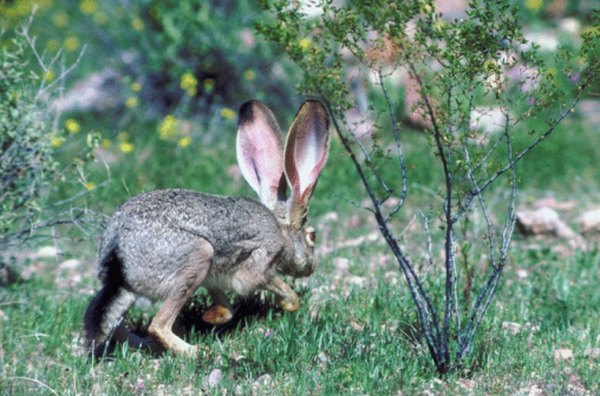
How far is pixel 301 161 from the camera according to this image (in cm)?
596

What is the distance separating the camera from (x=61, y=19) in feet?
51.0

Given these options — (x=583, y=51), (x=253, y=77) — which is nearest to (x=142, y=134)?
A: (x=253, y=77)

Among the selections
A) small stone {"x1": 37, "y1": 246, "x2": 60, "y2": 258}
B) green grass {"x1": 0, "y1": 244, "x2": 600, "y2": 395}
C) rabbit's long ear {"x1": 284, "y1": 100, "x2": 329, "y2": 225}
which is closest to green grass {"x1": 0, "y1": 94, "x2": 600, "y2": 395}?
green grass {"x1": 0, "y1": 244, "x2": 600, "y2": 395}

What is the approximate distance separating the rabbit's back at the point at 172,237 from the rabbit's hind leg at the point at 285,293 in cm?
18

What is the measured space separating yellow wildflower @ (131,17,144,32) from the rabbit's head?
5298 millimetres

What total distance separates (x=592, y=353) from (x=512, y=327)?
21.5 inches

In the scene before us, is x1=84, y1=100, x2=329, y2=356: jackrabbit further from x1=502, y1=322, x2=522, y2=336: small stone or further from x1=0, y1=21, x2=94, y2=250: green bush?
x1=502, y1=322, x2=522, y2=336: small stone

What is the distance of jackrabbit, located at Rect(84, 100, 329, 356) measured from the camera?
17.5 ft

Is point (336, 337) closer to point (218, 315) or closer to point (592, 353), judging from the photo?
point (218, 315)

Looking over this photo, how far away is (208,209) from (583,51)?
2246 millimetres

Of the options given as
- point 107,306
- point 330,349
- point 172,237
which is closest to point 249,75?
point 172,237

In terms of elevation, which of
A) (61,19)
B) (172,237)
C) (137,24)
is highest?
(61,19)

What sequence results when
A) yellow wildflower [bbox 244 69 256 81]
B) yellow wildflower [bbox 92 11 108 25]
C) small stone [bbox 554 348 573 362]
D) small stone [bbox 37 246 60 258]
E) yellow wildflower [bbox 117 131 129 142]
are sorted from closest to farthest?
small stone [bbox 554 348 573 362]
small stone [bbox 37 246 60 258]
yellow wildflower [bbox 117 131 129 142]
yellow wildflower [bbox 244 69 256 81]
yellow wildflower [bbox 92 11 108 25]

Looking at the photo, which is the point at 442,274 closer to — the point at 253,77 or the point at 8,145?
the point at 8,145
